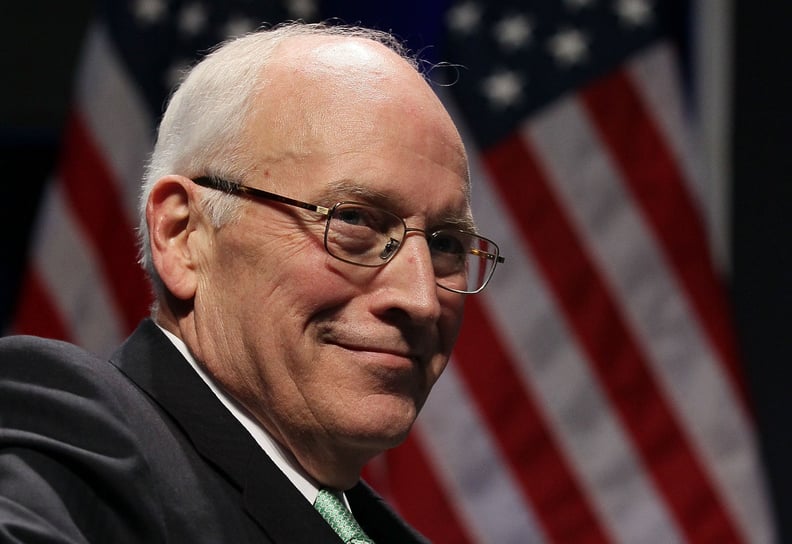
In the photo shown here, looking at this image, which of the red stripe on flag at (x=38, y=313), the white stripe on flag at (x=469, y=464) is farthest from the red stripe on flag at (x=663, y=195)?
the red stripe on flag at (x=38, y=313)

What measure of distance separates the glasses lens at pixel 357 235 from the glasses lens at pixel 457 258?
0.26ft

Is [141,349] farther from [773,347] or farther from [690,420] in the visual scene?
[773,347]

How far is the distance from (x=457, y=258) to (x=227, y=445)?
0.39 metres

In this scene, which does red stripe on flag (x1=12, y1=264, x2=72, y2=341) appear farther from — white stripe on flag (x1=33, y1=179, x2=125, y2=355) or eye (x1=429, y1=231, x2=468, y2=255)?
eye (x1=429, y1=231, x2=468, y2=255)

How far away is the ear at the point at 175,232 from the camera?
4.46 ft

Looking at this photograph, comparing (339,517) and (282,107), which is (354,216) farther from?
(339,517)

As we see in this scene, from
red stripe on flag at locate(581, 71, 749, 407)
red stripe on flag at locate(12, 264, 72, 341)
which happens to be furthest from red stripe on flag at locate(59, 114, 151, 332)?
red stripe on flag at locate(581, 71, 749, 407)

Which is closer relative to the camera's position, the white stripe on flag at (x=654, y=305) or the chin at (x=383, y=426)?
the chin at (x=383, y=426)

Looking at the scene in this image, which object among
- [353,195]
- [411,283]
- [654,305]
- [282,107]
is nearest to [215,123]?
[282,107]

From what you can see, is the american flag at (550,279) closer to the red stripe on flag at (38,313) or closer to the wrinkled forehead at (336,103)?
the red stripe on flag at (38,313)

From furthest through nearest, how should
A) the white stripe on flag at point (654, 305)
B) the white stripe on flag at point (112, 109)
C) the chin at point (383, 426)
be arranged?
the white stripe on flag at point (112, 109) → the white stripe on flag at point (654, 305) → the chin at point (383, 426)

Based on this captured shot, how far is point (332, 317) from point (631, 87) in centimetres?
236

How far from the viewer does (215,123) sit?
4.47ft

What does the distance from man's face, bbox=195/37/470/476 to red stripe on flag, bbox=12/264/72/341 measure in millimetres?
2182
